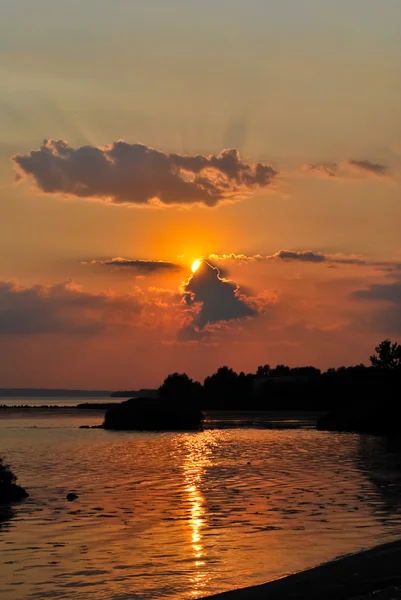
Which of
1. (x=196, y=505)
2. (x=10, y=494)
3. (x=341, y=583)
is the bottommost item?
(x=341, y=583)

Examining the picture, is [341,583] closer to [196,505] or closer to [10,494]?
[196,505]

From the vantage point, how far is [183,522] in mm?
33594

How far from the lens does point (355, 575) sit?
872 inches

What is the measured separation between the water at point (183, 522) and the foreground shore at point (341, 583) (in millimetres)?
1471

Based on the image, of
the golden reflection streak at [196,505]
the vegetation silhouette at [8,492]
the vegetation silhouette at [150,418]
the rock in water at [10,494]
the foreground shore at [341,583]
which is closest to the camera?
the foreground shore at [341,583]

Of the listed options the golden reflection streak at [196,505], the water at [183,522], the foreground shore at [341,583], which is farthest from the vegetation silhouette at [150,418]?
the foreground shore at [341,583]

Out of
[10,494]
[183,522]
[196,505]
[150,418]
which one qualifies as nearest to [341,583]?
[183,522]

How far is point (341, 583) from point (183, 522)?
13163 mm

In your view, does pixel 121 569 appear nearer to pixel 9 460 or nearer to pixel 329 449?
pixel 9 460

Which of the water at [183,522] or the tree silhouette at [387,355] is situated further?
the tree silhouette at [387,355]

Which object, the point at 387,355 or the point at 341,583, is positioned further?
the point at 387,355

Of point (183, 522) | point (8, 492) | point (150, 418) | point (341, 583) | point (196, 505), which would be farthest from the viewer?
point (150, 418)

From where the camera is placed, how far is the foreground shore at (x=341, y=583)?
786 inches

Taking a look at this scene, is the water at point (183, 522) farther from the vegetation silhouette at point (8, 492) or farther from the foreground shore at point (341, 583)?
the foreground shore at point (341, 583)
